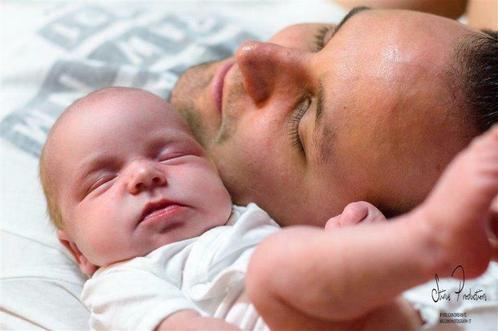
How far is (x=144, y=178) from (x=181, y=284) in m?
0.15

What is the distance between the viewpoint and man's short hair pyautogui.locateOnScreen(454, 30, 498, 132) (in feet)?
2.80

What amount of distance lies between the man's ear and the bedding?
0.03 meters

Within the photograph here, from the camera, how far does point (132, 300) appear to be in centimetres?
77

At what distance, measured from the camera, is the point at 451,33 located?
0.90 m

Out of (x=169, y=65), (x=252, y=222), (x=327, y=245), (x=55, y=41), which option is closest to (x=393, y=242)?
(x=327, y=245)

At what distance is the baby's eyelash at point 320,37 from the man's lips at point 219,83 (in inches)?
6.2

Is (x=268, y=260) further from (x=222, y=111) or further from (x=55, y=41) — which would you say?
(x=55, y=41)

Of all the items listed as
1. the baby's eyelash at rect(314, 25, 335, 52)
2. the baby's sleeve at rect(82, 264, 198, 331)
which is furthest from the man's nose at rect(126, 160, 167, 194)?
the baby's eyelash at rect(314, 25, 335, 52)

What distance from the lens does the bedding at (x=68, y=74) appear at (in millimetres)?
918

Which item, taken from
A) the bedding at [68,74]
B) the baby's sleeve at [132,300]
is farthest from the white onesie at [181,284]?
the bedding at [68,74]

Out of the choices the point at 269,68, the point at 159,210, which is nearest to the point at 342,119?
the point at 269,68

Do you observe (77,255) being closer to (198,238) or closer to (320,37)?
(198,238)

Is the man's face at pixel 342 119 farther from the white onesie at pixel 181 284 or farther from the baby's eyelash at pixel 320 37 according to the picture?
the white onesie at pixel 181 284

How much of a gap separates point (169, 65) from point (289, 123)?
59 centimetres
